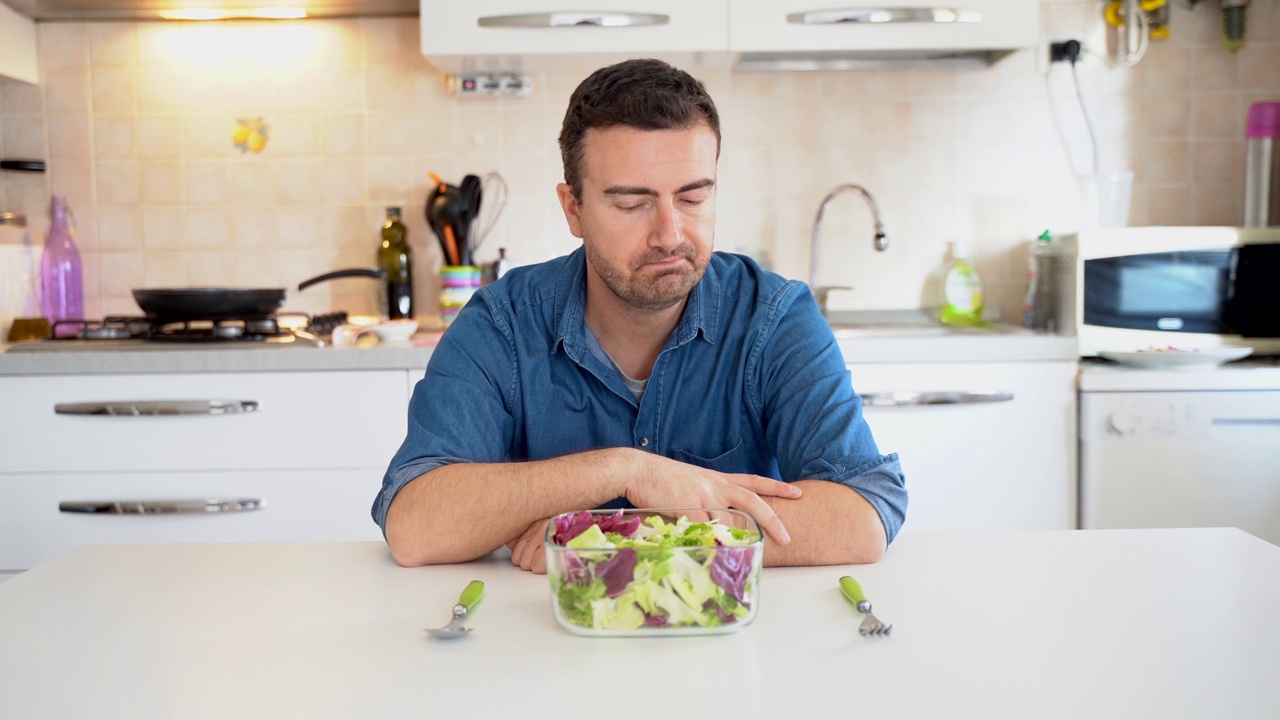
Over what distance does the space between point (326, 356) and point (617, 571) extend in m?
1.68

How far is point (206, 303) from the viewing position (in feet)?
8.55

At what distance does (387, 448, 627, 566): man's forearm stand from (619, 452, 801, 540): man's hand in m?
0.03

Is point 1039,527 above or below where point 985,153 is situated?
below

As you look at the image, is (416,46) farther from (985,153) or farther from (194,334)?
(985,153)

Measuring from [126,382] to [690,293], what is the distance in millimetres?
1484

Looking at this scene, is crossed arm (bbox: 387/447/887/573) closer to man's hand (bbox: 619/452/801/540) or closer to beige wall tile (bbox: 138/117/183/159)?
man's hand (bbox: 619/452/801/540)

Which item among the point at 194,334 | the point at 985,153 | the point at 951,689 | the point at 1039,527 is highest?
the point at 985,153

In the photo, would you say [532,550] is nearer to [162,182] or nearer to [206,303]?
[206,303]

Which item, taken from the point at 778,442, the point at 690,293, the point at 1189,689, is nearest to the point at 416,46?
the point at 690,293

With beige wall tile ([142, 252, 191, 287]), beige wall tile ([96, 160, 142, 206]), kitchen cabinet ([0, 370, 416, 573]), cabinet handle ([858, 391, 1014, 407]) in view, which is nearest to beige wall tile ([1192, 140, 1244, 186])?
cabinet handle ([858, 391, 1014, 407])

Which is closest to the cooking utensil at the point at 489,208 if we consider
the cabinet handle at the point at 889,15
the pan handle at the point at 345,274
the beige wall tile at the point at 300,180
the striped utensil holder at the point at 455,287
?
the striped utensil holder at the point at 455,287

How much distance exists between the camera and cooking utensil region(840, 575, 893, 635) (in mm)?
945

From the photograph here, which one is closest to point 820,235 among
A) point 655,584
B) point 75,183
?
point 75,183

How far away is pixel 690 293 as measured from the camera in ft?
5.22
